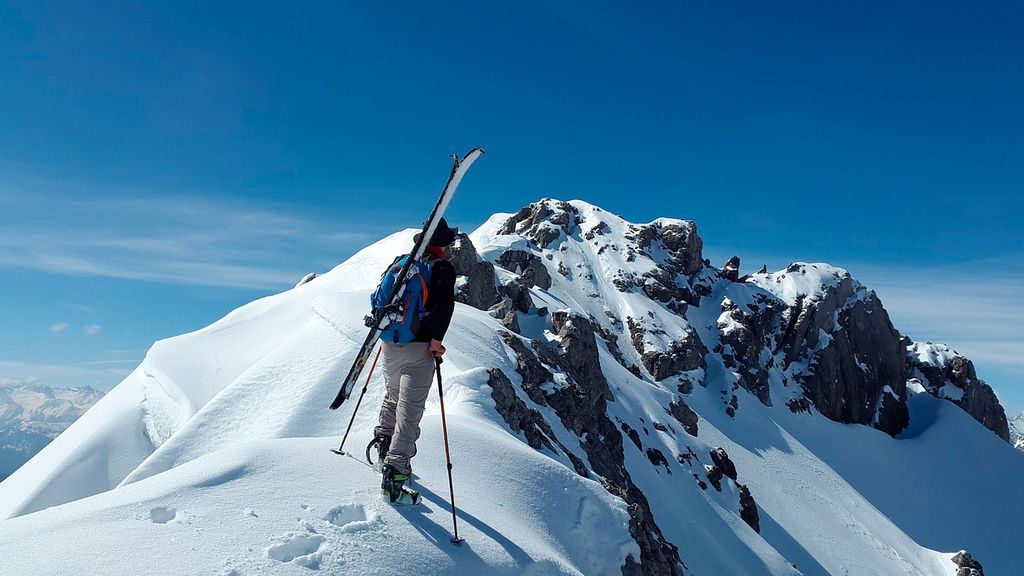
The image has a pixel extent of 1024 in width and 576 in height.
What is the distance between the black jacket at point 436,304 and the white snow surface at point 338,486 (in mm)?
2379

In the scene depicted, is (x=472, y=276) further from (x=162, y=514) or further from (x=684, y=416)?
(x=162, y=514)

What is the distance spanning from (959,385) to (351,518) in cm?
14367

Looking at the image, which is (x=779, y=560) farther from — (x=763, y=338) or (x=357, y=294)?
(x=763, y=338)

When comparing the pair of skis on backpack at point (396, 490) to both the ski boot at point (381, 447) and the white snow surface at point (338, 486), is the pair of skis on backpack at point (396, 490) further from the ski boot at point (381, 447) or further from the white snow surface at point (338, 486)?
the ski boot at point (381, 447)

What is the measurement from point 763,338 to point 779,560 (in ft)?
211

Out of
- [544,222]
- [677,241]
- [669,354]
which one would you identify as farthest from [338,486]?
[677,241]

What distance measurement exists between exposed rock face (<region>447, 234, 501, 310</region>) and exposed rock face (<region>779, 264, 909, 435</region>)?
246 ft

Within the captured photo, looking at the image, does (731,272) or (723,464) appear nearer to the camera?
(723,464)

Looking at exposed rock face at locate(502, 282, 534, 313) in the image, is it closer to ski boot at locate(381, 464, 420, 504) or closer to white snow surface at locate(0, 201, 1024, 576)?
white snow surface at locate(0, 201, 1024, 576)

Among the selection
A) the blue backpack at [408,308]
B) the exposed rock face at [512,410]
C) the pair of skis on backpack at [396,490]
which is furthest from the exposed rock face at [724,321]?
the blue backpack at [408,308]

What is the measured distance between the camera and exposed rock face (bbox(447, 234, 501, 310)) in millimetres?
46775

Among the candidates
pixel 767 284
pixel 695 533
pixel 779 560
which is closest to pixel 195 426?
pixel 695 533

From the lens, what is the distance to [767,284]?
4670 inches

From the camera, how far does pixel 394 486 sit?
26.8ft
